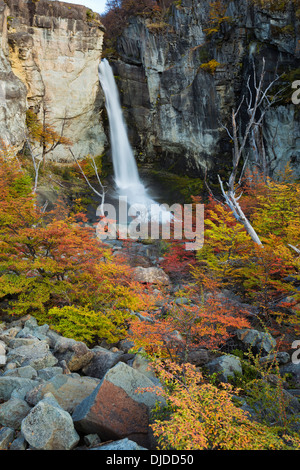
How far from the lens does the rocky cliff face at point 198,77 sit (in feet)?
52.6

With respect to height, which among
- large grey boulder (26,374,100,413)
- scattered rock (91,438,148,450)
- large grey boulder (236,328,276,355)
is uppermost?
scattered rock (91,438,148,450)

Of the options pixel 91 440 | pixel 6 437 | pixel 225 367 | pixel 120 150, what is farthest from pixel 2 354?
pixel 120 150

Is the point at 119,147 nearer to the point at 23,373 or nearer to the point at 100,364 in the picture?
the point at 100,364

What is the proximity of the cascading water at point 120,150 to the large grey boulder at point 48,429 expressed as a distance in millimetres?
19708

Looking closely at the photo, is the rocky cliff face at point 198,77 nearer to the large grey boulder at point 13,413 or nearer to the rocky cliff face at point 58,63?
the rocky cliff face at point 58,63

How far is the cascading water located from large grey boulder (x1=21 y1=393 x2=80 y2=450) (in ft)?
64.7

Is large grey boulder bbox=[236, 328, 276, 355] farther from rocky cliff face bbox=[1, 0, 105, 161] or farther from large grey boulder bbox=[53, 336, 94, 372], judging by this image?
rocky cliff face bbox=[1, 0, 105, 161]

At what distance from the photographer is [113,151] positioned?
2333 cm

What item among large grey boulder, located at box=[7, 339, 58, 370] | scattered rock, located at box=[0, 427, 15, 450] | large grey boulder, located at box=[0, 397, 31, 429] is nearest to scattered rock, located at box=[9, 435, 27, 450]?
scattered rock, located at box=[0, 427, 15, 450]

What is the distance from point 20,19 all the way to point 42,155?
8.52 metres

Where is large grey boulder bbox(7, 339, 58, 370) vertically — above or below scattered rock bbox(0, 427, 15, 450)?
below
